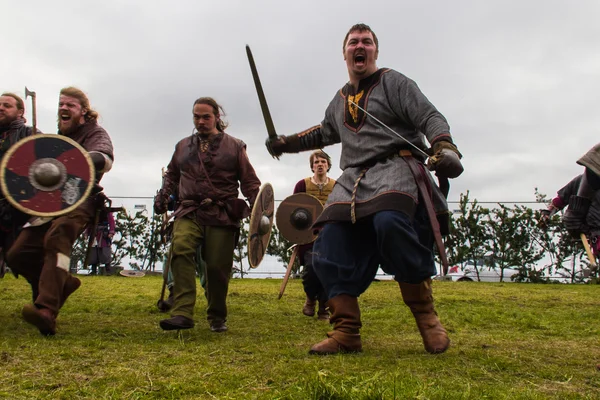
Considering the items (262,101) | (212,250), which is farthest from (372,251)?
(212,250)

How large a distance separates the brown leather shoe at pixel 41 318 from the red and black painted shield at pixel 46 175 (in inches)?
21.4

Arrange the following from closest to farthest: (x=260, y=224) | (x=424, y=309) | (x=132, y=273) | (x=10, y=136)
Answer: (x=424, y=309) < (x=10, y=136) < (x=260, y=224) < (x=132, y=273)

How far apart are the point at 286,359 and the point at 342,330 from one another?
435 millimetres

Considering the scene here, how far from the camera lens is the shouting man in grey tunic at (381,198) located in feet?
10.5

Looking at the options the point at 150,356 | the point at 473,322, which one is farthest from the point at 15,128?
the point at 473,322

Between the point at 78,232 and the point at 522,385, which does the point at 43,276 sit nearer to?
the point at 78,232

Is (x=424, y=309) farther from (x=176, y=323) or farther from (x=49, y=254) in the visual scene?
(x=49, y=254)

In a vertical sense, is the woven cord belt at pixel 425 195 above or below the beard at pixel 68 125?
below

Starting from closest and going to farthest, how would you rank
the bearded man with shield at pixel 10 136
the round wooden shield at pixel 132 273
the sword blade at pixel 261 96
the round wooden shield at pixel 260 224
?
Result: the sword blade at pixel 261 96, the bearded man with shield at pixel 10 136, the round wooden shield at pixel 260 224, the round wooden shield at pixel 132 273

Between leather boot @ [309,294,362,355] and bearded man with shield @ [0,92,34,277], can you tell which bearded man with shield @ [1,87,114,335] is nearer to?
bearded man with shield @ [0,92,34,277]

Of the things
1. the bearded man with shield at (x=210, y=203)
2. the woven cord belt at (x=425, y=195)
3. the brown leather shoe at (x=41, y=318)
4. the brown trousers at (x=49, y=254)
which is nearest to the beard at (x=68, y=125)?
the brown trousers at (x=49, y=254)

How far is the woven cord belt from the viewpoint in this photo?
323 centimetres

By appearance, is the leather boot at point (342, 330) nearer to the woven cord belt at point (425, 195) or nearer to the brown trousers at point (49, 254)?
the woven cord belt at point (425, 195)

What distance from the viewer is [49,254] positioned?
4.00m
